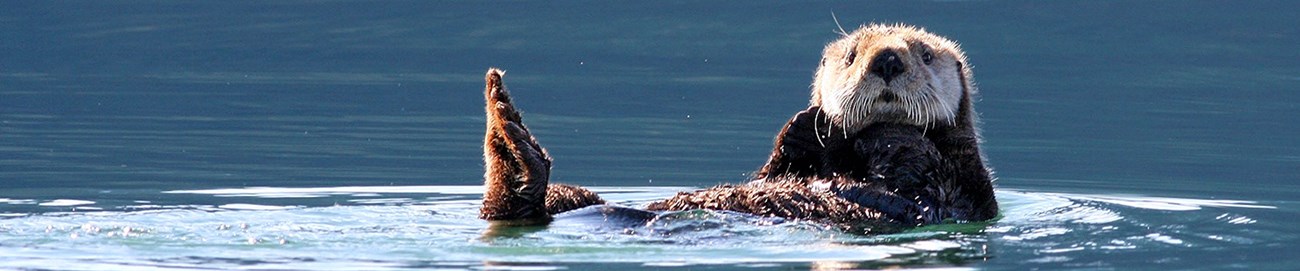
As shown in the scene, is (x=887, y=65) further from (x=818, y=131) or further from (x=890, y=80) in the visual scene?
(x=818, y=131)

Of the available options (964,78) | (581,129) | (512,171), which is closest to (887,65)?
(964,78)

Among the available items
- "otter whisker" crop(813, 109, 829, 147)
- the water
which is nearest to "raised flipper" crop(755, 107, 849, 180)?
"otter whisker" crop(813, 109, 829, 147)

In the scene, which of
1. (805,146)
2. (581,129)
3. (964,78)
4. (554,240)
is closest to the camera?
(554,240)

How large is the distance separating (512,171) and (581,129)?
5.33 meters

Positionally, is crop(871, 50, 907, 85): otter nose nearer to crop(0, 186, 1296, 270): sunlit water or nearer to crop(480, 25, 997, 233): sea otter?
crop(480, 25, 997, 233): sea otter

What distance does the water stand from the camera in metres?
5.96

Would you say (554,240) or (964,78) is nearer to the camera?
(554,240)

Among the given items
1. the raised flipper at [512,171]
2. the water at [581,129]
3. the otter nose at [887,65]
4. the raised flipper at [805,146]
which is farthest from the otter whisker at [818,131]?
the raised flipper at [512,171]

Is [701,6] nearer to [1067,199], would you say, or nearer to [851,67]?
[1067,199]

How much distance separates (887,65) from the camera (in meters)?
6.51

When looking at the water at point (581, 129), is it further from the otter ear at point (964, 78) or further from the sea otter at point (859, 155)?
the otter ear at point (964, 78)

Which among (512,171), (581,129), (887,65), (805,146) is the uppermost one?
(581,129)

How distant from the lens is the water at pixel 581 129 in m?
5.96

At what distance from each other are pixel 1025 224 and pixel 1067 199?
127cm
